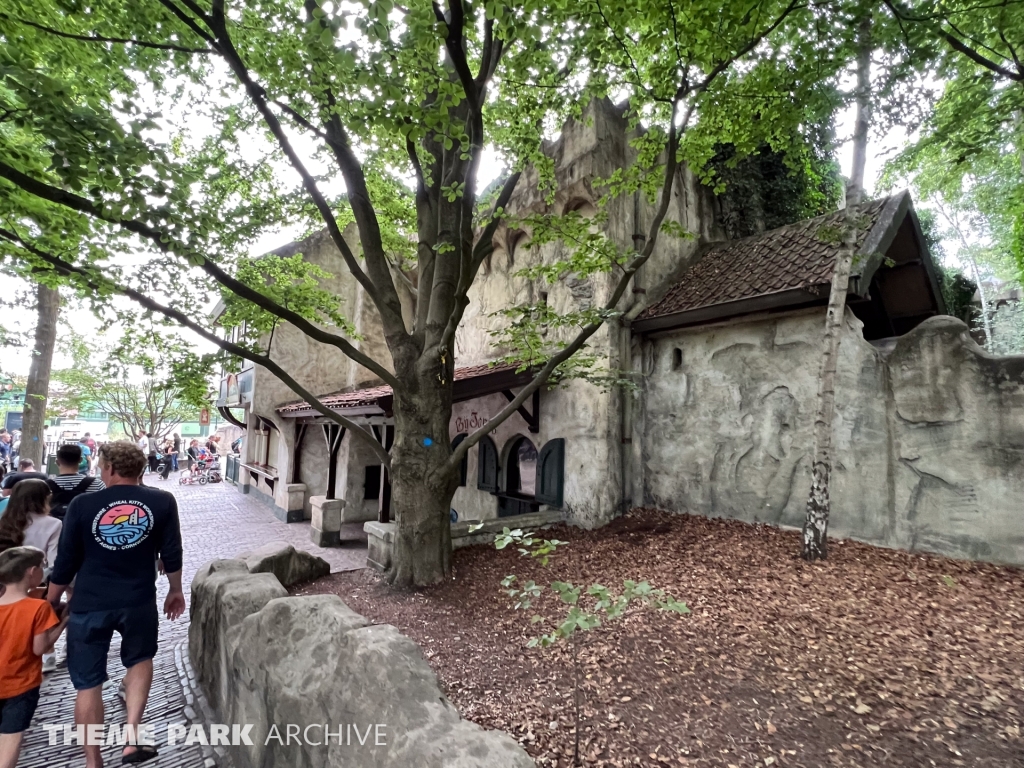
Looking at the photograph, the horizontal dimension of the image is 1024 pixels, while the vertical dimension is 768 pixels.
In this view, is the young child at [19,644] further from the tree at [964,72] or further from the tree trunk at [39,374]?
the tree trunk at [39,374]

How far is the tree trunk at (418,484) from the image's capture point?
213 inches

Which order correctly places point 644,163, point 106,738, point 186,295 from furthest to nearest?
point 644,163, point 186,295, point 106,738

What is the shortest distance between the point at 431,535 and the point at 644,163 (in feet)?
16.6

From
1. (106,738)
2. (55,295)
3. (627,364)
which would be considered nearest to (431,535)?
(106,738)

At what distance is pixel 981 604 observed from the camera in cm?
405

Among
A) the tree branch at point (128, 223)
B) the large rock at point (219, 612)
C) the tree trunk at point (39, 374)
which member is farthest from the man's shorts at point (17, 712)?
the tree trunk at point (39, 374)

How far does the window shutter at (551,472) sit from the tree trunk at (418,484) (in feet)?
9.94

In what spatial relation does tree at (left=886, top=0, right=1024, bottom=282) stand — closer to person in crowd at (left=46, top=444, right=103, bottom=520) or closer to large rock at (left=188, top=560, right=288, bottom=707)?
large rock at (left=188, top=560, right=288, bottom=707)

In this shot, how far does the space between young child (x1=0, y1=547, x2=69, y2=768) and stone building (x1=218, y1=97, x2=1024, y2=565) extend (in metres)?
3.48

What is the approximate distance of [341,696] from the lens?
2318mm

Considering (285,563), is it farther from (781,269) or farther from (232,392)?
(232,392)

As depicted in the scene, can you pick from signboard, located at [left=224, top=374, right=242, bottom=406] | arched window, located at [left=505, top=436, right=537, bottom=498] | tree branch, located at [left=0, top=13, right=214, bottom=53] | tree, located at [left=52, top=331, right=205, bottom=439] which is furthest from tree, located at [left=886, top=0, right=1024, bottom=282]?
tree, located at [left=52, top=331, right=205, bottom=439]

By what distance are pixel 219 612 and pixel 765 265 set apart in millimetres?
7646

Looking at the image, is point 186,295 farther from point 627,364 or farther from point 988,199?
point 988,199
